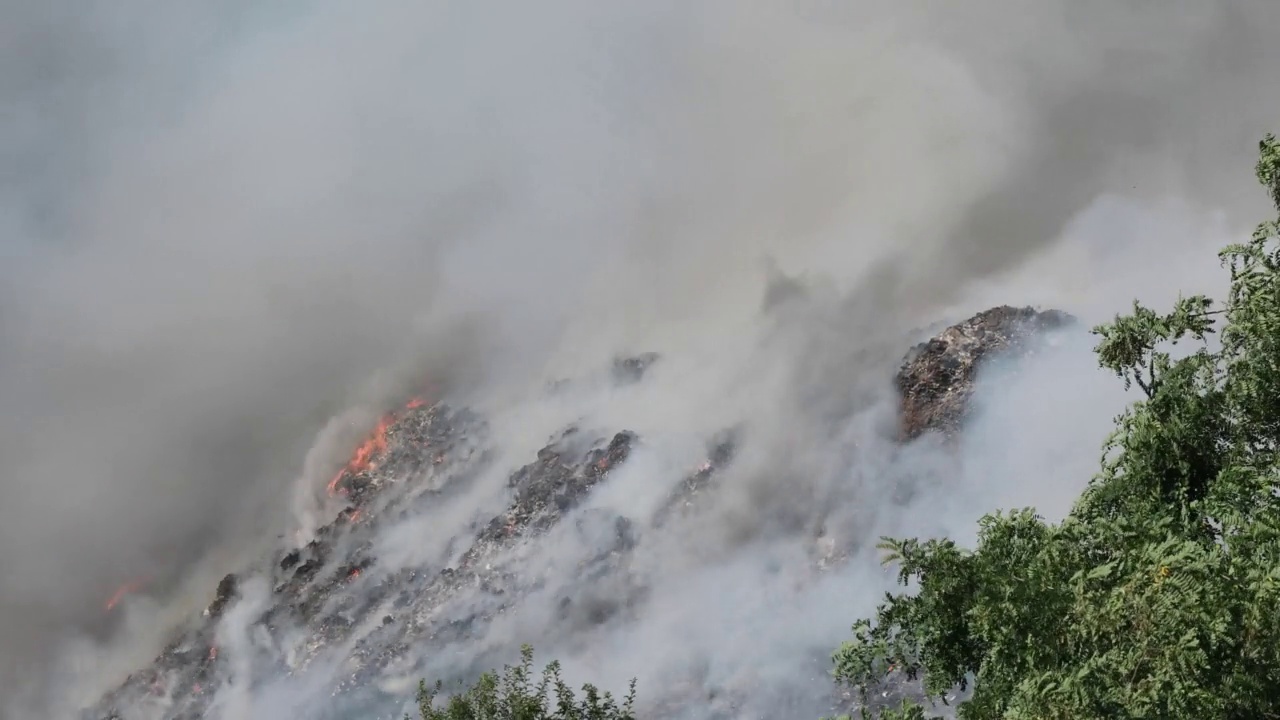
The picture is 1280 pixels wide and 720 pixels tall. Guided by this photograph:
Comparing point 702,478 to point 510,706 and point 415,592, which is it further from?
point 510,706

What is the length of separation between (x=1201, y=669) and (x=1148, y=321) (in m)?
6.70

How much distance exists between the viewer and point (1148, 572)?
1235cm

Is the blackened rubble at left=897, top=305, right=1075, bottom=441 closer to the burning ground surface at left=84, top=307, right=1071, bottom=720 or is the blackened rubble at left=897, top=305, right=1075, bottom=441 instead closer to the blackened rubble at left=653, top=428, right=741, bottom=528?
the burning ground surface at left=84, top=307, right=1071, bottom=720

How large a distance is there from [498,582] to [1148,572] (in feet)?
505

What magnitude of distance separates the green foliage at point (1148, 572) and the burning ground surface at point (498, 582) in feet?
304

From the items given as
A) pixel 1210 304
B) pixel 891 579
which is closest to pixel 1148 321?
pixel 1210 304

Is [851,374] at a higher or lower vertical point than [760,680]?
higher

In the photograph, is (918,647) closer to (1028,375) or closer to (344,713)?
(1028,375)

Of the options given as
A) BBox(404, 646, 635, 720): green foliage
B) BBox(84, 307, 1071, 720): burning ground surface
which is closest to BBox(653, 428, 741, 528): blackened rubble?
BBox(84, 307, 1071, 720): burning ground surface

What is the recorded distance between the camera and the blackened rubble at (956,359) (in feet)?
458

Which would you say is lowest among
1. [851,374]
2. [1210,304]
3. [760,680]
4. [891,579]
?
[1210,304]

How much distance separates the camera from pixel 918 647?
1791 centimetres

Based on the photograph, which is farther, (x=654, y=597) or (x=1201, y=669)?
(x=654, y=597)

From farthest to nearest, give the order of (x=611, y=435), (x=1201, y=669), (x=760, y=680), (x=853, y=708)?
(x=611, y=435) < (x=760, y=680) < (x=853, y=708) < (x=1201, y=669)
